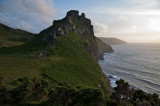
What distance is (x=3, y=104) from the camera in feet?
70.2

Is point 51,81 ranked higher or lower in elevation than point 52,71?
lower

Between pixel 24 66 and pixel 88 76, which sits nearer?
pixel 24 66

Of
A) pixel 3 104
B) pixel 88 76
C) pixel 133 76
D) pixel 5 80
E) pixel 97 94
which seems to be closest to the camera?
pixel 97 94

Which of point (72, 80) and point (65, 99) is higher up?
point (65, 99)

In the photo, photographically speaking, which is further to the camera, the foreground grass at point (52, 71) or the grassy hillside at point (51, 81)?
the foreground grass at point (52, 71)

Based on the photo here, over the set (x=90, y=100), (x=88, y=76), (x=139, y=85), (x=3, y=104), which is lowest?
(x=139, y=85)

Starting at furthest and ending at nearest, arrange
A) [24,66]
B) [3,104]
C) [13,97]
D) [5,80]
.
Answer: [24,66] < [5,80] < [13,97] < [3,104]

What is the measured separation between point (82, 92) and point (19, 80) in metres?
20.5

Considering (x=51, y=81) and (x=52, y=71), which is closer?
(x=51, y=81)

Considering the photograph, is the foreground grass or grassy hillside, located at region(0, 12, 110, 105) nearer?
grassy hillside, located at region(0, 12, 110, 105)

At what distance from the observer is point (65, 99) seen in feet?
71.6

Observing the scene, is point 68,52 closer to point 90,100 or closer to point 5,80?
point 5,80

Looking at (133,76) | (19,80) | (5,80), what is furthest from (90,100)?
(133,76)

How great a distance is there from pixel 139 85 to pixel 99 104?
63634 millimetres
